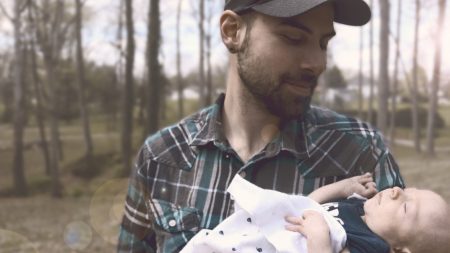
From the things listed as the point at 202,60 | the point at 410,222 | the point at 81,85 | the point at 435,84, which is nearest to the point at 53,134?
the point at 81,85

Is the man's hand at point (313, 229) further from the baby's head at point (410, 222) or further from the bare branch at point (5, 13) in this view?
the bare branch at point (5, 13)

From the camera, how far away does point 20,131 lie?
103 inches

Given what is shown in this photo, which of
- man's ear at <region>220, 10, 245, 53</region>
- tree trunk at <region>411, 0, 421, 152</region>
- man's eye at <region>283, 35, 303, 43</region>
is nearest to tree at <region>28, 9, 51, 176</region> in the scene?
tree trunk at <region>411, 0, 421, 152</region>

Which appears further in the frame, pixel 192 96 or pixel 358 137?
pixel 192 96

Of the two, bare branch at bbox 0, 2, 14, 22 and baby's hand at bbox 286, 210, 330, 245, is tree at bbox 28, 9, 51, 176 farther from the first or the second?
baby's hand at bbox 286, 210, 330, 245

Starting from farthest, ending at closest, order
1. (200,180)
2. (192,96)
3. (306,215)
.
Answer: (192,96), (200,180), (306,215)

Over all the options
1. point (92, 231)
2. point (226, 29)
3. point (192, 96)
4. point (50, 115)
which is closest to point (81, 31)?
point (50, 115)

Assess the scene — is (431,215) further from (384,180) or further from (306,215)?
(306,215)

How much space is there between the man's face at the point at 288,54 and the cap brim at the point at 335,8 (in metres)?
0.02

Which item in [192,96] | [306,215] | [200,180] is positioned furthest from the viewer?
[192,96]

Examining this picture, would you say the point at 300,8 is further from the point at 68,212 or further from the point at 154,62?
the point at 68,212

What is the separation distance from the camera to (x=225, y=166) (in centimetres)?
94

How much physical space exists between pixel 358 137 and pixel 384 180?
9cm

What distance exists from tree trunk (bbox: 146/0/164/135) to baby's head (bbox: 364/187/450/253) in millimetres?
1894
